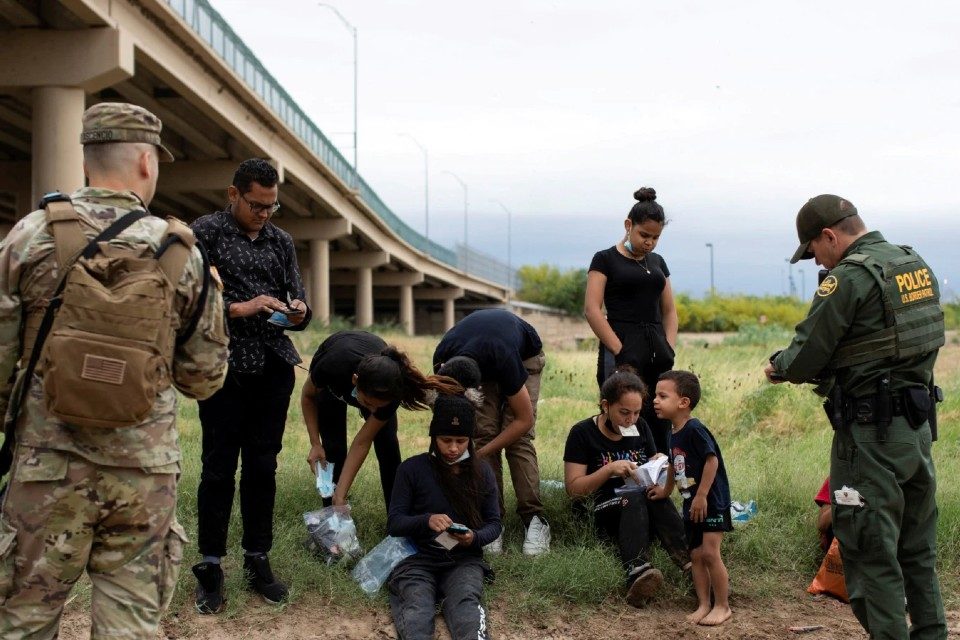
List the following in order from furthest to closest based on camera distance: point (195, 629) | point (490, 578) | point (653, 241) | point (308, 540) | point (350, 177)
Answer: point (350, 177)
point (653, 241)
point (308, 540)
point (490, 578)
point (195, 629)

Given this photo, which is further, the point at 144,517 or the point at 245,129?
the point at 245,129

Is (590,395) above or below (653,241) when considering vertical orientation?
below

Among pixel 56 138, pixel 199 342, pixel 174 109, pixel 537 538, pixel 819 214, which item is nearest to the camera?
pixel 199 342

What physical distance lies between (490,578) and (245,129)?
16.4 m

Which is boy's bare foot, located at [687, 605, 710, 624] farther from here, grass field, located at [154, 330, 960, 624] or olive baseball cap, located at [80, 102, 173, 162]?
olive baseball cap, located at [80, 102, 173, 162]

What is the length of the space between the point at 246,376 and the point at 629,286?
2567 millimetres

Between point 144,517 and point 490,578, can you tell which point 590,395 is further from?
point 144,517

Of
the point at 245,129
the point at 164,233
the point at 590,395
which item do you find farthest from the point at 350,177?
the point at 164,233

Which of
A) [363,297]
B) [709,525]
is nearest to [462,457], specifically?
[709,525]

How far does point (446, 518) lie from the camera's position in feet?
16.3

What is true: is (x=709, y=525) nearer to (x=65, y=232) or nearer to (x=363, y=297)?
(x=65, y=232)

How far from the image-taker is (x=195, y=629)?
4.71 meters

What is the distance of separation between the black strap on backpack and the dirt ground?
2.03 metres

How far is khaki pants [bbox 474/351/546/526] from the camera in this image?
18.9ft
